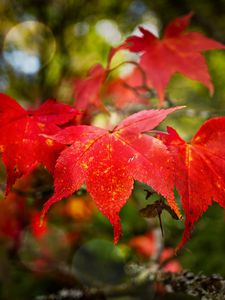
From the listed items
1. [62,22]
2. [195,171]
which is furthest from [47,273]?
[62,22]

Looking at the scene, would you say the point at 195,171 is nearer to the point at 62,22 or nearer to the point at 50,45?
the point at 62,22

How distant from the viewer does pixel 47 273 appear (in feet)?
5.26

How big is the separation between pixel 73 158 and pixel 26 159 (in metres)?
0.10

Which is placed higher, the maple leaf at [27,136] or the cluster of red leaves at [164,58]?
the cluster of red leaves at [164,58]

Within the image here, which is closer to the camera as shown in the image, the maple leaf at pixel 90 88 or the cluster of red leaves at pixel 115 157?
the cluster of red leaves at pixel 115 157

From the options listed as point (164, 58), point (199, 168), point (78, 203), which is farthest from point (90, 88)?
point (78, 203)

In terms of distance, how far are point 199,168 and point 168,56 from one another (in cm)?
52

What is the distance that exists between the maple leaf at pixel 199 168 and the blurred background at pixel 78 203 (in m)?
0.36

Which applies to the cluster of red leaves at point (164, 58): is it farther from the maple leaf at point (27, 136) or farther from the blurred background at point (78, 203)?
the maple leaf at point (27, 136)

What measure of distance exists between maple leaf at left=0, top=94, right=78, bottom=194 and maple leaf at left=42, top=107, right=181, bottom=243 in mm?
48

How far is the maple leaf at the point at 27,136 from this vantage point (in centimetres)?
68

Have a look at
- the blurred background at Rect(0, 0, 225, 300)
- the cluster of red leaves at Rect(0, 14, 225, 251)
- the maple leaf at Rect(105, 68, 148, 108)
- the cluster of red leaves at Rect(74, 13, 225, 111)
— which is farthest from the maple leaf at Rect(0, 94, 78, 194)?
the maple leaf at Rect(105, 68, 148, 108)

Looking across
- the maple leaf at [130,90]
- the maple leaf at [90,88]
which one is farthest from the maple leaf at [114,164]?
the maple leaf at [130,90]

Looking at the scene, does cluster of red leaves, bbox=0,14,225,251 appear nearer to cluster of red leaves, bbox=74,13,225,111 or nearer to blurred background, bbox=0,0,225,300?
blurred background, bbox=0,0,225,300
